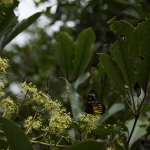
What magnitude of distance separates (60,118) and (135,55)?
37 cm

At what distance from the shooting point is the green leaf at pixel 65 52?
5.94ft

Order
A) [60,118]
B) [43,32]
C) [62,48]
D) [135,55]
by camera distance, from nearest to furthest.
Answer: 1. [60,118]
2. [135,55]
3. [62,48]
4. [43,32]

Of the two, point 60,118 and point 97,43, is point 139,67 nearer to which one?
point 60,118

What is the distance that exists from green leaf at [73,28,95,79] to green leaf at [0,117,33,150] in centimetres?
83

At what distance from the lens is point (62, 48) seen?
1.83 metres

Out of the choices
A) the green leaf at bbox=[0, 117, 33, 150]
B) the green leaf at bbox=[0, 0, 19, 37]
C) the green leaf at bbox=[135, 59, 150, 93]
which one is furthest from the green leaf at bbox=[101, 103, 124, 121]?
the green leaf at bbox=[0, 117, 33, 150]

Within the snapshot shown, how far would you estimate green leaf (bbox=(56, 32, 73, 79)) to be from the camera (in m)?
1.81

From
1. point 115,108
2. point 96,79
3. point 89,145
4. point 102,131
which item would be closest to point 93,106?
point 102,131

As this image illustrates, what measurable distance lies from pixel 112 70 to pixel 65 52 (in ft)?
1.59

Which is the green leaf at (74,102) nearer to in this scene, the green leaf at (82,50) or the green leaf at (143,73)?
the green leaf at (82,50)

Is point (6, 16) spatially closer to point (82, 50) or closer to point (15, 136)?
point (82, 50)

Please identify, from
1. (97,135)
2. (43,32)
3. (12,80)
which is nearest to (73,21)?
(43,32)

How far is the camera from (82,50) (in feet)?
6.02

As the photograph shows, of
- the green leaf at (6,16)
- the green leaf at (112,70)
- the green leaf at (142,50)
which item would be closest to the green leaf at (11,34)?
the green leaf at (6,16)
